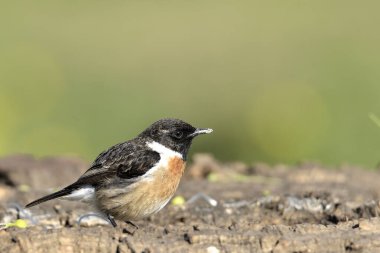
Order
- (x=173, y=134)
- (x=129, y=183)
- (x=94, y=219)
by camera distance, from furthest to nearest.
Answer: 1. (x=173, y=134)
2. (x=94, y=219)
3. (x=129, y=183)

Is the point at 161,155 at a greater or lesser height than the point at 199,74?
lesser

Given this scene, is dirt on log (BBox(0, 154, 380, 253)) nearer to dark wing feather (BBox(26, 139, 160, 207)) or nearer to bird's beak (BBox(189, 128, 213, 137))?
dark wing feather (BBox(26, 139, 160, 207))

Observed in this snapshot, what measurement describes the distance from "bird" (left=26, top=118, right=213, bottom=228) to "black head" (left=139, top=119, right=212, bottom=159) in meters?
0.09

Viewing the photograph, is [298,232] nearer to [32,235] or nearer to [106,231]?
[106,231]

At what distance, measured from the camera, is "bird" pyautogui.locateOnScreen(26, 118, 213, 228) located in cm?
798

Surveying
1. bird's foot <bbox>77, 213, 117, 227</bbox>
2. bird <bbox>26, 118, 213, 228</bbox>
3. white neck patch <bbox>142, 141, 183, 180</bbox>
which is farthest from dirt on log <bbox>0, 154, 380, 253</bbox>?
white neck patch <bbox>142, 141, 183, 180</bbox>

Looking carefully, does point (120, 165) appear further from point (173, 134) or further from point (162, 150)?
point (173, 134)

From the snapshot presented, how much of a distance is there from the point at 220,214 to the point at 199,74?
1072 centimetres

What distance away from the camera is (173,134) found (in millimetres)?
8547

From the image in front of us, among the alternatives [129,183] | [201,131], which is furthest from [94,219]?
[201,131]

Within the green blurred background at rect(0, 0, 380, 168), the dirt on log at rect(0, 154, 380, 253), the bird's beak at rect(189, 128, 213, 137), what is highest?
the green blurred background at rect(0, 0, 380, 168)

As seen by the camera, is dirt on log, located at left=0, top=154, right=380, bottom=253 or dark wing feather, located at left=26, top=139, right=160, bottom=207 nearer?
dirt on log, located at left=0, top=154, right=380, bottom=253

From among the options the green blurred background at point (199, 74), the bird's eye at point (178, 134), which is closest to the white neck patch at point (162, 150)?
the bird's eye at point (178, 134)

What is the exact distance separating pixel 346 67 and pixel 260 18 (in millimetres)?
4604
